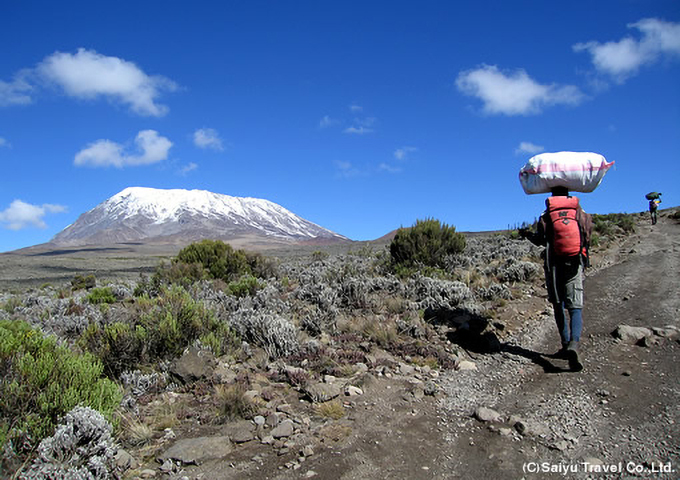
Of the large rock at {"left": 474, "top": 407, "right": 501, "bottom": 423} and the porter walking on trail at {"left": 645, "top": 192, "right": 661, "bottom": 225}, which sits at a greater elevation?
the porter walking on trail at {"left": 645, "top": 192, "right": 661, "bottom": 225}

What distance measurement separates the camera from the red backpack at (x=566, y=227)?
177 inches

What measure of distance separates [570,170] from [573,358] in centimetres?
198

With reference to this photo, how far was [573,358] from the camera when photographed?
4309 mm

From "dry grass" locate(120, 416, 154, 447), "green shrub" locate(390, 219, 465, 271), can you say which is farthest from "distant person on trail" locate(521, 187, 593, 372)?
"green shrub" locate(390, 219, 465, 271)

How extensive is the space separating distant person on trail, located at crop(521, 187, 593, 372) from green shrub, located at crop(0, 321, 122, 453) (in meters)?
4.44

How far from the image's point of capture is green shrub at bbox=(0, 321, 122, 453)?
2975 millimetres

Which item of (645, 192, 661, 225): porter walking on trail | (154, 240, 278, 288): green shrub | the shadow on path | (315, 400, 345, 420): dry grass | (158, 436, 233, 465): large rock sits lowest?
(158, 436, 233, 465): large rock

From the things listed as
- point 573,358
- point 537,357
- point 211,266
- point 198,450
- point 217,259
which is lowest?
point 198,450

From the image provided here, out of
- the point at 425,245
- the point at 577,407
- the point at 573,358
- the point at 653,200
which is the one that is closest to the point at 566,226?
the point at 573,358

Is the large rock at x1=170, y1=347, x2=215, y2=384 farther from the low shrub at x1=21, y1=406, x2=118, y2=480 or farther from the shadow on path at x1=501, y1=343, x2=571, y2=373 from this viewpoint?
the shadow on path at x1=501, y1=343, x2=571, y2=373

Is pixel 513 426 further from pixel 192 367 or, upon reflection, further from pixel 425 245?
pixel 425 245

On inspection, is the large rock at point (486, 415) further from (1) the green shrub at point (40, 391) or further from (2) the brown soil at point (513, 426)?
(1) the green shrub at point (40, 391)

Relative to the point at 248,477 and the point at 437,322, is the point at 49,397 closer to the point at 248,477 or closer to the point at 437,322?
the point at 248,477

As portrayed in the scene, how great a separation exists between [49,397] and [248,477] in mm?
1623
